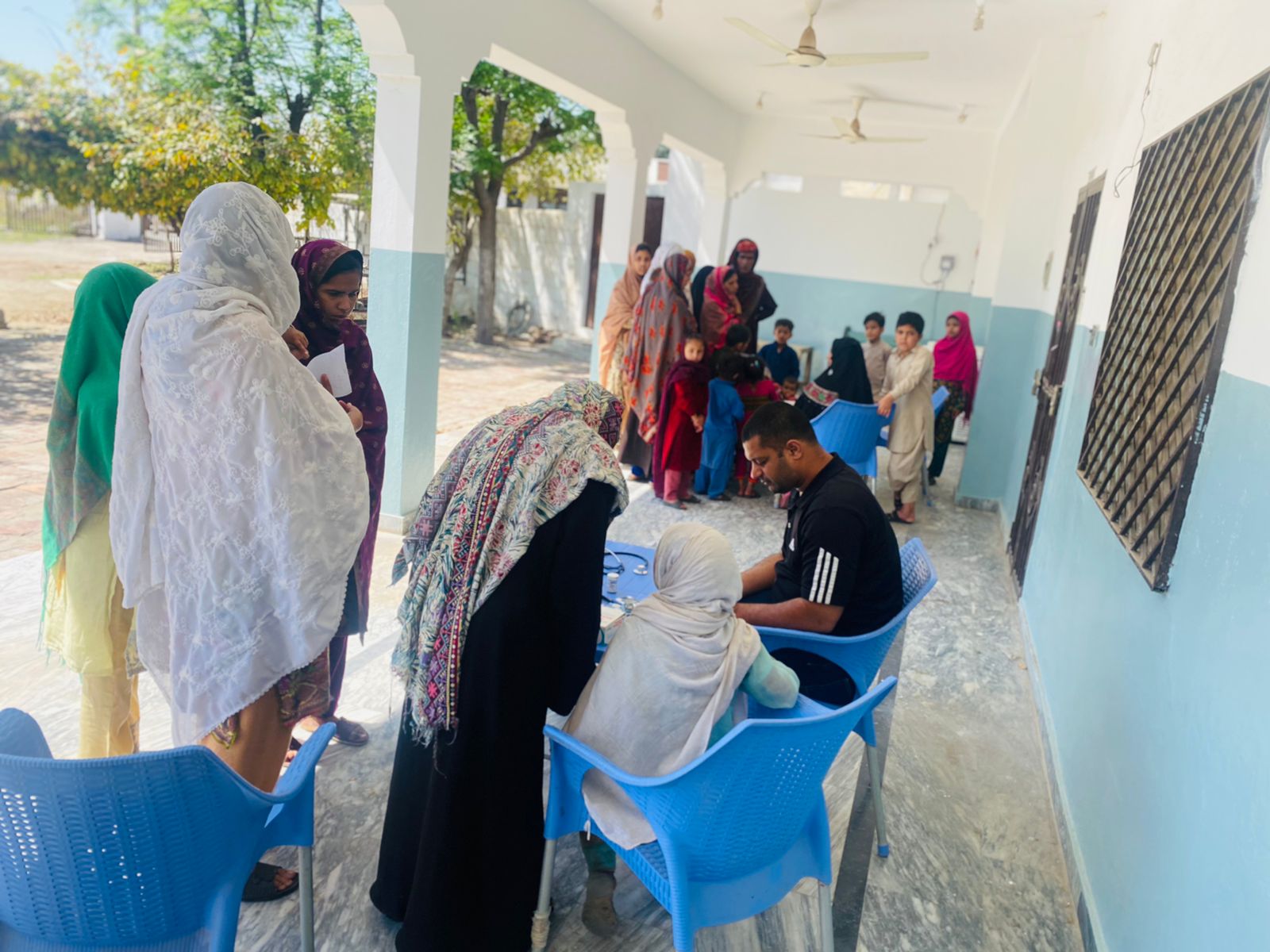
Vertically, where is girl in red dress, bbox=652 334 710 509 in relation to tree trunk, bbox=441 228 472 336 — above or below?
below

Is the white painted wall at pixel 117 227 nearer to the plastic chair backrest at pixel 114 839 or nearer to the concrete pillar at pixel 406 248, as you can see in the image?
the concrete pillar at pixel 406 248

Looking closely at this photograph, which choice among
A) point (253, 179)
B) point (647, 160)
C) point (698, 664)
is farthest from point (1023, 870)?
point (647, 160)

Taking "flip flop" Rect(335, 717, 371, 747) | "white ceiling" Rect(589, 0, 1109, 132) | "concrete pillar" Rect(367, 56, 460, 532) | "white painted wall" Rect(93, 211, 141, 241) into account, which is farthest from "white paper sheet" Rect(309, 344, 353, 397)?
"white ceiling" Rect(589, 0, 1109, 132)

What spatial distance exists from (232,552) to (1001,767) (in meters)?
2.36

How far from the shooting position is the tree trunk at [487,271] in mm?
12336

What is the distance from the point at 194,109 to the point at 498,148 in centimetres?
824

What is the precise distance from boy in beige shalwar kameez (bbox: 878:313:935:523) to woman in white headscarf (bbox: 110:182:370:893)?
407 centimetres

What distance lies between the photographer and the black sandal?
6.34 feet

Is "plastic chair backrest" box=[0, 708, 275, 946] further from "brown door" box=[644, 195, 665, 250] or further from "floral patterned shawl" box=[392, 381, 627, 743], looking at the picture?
"brown door" box=[644, 195, 665, 250]

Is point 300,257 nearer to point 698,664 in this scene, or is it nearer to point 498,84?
point 698,664

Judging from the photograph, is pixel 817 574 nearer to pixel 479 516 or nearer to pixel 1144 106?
pixel 479 516

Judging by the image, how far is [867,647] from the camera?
221 cm

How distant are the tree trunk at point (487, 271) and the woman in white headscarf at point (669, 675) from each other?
11377 millimetres

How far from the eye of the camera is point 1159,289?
2449mm
